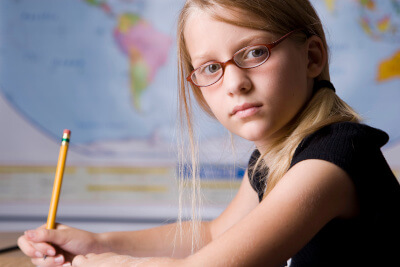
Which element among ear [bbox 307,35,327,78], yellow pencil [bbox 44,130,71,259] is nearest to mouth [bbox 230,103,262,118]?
ear [bbox 307,35,327,78]

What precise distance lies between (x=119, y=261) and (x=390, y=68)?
1.34 m

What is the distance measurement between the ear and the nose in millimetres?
143

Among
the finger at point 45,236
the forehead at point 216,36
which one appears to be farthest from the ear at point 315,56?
the finger at point 45,236

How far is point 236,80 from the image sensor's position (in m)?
0.68

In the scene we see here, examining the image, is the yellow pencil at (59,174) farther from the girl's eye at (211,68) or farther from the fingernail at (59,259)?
the girl's eye at (211,68)

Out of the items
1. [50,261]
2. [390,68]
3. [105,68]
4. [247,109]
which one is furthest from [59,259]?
[390,68]

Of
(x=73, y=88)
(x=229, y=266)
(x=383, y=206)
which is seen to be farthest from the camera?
(x=73, y=88)

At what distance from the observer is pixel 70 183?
1733 mm

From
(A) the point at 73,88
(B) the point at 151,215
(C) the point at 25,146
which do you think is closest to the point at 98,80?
(A) the point at 73,88

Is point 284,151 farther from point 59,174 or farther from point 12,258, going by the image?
point 12,258

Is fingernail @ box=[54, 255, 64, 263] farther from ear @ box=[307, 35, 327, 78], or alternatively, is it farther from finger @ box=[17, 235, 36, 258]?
ear @ box=[307, 35, 327, 78]

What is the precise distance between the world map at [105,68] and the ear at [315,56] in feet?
3.00

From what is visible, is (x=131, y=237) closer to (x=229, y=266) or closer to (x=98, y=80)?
(x=229, y=266)

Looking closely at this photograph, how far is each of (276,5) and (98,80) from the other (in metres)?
1.10
